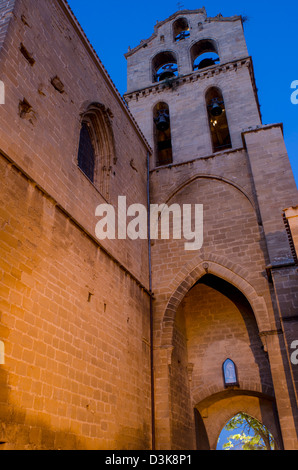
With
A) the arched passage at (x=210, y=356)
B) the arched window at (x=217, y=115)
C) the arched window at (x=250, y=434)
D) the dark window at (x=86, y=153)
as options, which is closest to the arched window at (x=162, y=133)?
the arched window at (x=217, y=115)

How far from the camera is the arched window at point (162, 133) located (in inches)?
488

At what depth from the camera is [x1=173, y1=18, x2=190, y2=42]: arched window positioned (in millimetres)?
15359

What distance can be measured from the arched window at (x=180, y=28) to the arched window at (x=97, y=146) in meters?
8.16

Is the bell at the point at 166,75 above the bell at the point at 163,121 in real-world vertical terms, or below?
above

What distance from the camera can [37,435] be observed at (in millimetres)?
4648

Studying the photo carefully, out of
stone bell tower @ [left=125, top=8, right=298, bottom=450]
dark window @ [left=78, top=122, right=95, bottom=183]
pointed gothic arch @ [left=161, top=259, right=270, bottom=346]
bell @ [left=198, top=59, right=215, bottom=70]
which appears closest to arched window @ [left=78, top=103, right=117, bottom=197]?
dark window @ [left=78, top=122, right=95, bottom=183]

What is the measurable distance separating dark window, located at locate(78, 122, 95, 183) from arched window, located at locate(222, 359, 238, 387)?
5362 millimetres

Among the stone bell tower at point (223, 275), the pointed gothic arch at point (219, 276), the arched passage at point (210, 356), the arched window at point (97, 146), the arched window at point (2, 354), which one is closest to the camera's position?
the arched window at point (2, 354)

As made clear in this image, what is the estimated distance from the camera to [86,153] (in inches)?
326

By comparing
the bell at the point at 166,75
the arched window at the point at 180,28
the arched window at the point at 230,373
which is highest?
the arched window at the point at 180,28

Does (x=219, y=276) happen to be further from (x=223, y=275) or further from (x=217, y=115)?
(x=217, y=115)

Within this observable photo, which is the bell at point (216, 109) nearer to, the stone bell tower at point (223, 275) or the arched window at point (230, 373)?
the stone bell tower at point (223, 275)

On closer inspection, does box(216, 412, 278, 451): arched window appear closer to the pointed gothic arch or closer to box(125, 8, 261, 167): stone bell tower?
the pointed gothic arch

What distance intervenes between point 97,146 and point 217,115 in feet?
15.5
